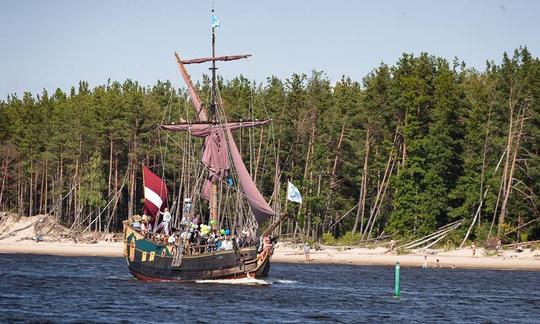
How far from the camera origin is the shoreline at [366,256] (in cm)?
8238

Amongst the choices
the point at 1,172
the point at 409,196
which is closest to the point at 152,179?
the point at 409,196

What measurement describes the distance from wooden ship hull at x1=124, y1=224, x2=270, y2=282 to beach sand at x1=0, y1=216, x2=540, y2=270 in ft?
91.2

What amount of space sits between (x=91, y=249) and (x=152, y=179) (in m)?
43.0

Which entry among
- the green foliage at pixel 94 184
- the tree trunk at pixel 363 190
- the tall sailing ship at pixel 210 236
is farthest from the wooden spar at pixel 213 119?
the green foliage at pixel 94 184

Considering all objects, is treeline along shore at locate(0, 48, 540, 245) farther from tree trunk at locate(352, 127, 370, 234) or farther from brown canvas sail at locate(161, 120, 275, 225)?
brown canvas sail at locate(161, 120, 275, 225)

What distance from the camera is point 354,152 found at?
106500 mm

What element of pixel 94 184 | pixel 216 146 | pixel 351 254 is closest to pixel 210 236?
pixel 216 146

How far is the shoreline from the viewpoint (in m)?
82.4

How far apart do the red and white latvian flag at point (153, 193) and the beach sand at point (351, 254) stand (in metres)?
29.2

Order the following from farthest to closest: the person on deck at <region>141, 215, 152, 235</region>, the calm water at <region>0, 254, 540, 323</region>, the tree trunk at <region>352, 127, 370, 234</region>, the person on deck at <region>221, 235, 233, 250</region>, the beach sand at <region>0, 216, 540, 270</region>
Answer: the tree trunk at <region>352, 127, 370, 234</region>
the beach sand at <region>0, 216, 540, 270</region>
the person on deck at <region>141, 215, 152, 235</region>
the person on deck at <region>221, 235, 233, 250</region>
the calm water at <region>0, 254, 540, 323</region>

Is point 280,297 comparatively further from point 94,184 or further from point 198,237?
point 94,184

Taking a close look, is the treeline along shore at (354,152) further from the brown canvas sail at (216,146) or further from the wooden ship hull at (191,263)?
the wooden ship hull at (191,263)

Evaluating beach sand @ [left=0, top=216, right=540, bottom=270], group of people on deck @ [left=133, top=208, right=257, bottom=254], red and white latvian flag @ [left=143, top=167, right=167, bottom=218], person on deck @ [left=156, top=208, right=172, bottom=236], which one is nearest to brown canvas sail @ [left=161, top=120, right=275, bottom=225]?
red and white latvian flag @ [left=143, top=167, right=167, bottom=218]

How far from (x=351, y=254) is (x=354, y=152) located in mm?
17579
